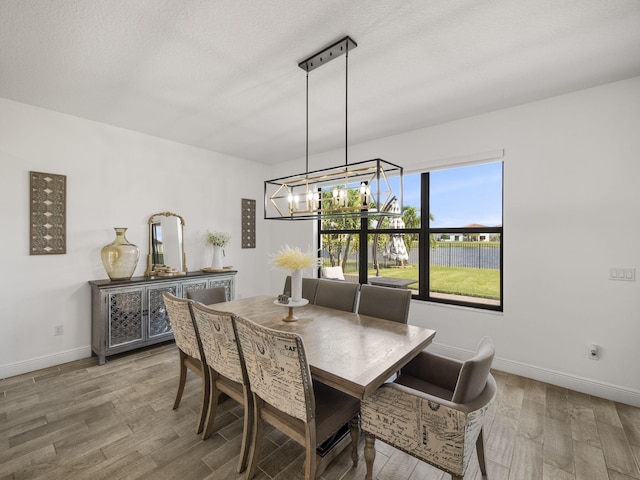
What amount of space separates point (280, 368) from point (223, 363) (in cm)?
58

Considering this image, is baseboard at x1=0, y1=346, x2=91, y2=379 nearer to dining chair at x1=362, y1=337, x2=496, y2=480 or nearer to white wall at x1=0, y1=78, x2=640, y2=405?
white wall at x1=0, y1=78, x2=640, y2=405

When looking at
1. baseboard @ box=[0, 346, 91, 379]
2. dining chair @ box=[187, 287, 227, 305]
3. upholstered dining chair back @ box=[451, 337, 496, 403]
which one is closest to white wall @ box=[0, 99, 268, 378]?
baseboard @ box=[0, 346, 91, 379]

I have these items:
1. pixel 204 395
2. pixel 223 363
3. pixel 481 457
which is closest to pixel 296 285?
pixel 223 363

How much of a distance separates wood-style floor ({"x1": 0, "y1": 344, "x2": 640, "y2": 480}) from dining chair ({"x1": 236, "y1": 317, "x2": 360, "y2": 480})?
289 millimetres

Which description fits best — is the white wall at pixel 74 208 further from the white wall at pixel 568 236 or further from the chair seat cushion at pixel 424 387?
the white wall at pixel 568 236

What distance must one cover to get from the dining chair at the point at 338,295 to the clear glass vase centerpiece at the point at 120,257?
2.21 meters

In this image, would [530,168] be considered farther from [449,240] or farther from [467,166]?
[449,240]

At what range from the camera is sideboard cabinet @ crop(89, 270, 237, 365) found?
3127 mm

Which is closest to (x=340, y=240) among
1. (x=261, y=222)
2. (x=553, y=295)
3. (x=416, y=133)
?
(x=261, y=222)

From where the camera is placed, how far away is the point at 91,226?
3379mm

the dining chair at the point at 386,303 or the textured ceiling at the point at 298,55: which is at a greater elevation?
the textured ceiling at the point at 298,55

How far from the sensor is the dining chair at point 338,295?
9.19ft

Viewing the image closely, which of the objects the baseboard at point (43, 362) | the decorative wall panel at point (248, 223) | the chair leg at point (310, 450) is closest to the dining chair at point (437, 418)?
the chair leg at point (310, 450)

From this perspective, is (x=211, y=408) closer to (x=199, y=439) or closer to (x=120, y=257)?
(x=199, y=439)
